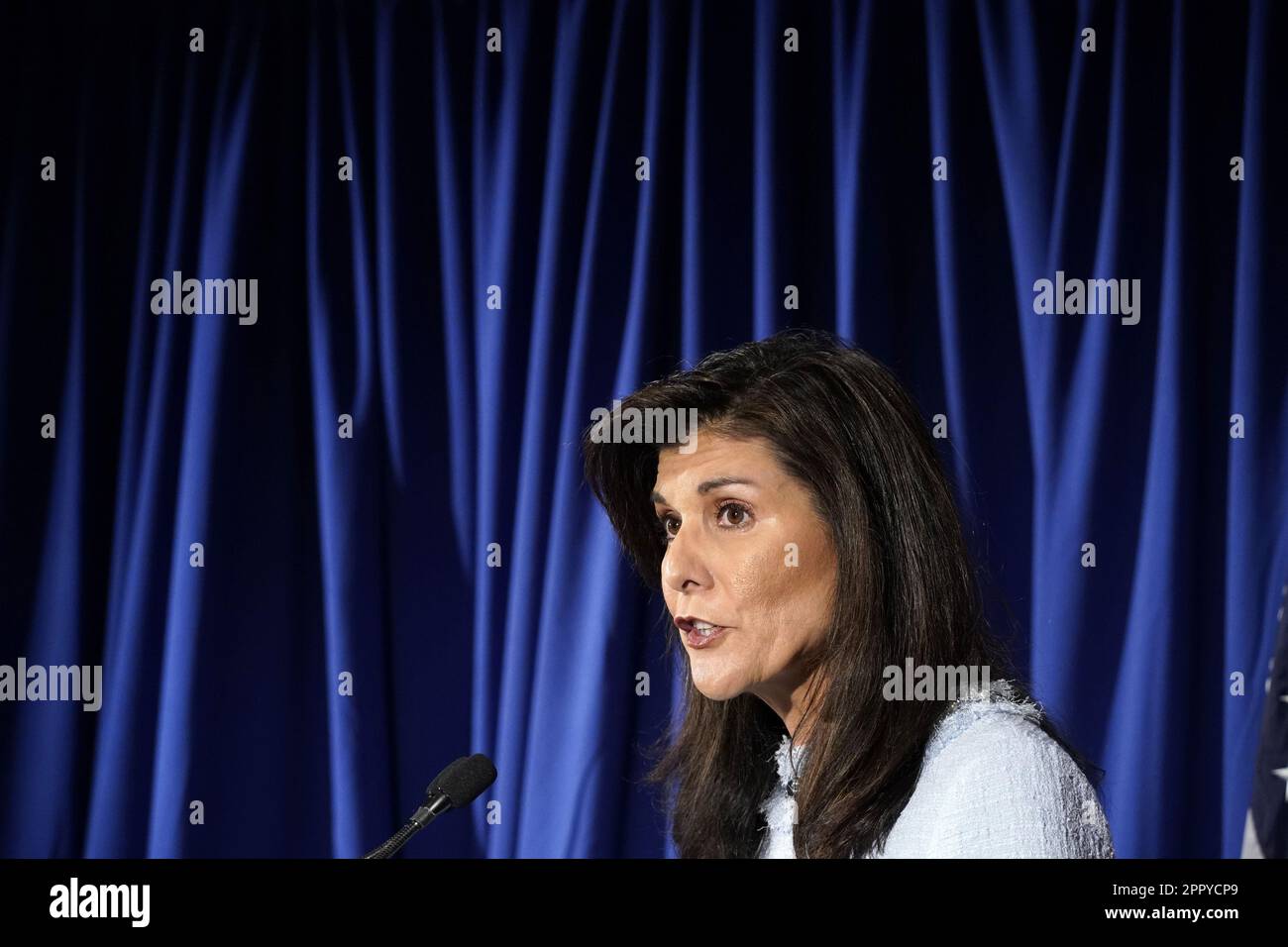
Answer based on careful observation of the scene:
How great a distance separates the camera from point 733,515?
1422 mm

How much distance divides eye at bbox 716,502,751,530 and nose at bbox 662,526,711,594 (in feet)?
0.11

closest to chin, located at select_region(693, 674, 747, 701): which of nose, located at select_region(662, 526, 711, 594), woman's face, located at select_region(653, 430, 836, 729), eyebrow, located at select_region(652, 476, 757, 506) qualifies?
woman's face, located at select_region(653, 430, 836, 729)

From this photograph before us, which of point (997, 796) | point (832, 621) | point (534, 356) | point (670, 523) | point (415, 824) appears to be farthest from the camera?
point (534, 356)

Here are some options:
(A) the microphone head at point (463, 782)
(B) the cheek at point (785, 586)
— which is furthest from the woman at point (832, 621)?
(A) the microphone head at point (463, 782)

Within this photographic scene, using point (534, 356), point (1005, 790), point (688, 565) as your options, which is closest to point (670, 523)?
point (688, 565)

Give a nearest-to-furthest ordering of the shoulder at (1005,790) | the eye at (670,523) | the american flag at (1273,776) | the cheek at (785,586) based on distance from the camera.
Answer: the shoulder at (1005,790)
the cheek at (785,586)
the eye at (670,523)
the american flag at (1273,776)

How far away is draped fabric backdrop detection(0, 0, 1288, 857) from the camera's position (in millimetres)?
2273

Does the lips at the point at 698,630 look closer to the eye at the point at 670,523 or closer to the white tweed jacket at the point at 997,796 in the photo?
the eye at the point at 670,523

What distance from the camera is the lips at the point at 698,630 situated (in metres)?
1.41

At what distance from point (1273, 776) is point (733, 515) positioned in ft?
3.53

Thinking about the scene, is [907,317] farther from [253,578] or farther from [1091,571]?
[253,578]

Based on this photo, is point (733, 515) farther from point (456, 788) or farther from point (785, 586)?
point (456, 788)

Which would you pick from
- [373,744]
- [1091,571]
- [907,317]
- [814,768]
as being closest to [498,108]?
[907,317]

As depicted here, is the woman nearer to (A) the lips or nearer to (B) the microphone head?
(A) the lips
